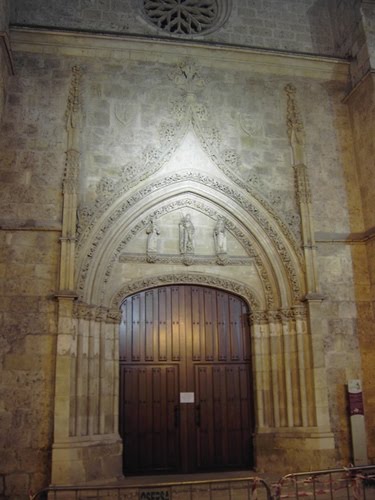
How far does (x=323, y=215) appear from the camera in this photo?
8.83 metres

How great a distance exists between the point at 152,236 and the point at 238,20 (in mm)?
4230

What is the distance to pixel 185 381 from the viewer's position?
820cm

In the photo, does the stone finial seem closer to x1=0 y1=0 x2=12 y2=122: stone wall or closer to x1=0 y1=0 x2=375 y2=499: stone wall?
x1=0 y1=0 x2=375 y2=499: stone wall

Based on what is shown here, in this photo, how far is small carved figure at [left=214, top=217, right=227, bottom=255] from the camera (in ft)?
28.1

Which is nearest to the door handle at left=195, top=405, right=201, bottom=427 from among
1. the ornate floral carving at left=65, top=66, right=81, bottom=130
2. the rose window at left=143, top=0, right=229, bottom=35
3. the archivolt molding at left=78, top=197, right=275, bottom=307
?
the archivolt molding at left=78, top=197, right=275, bottom=307

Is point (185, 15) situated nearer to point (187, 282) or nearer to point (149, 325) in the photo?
point (187, 282)

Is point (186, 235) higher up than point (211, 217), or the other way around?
point (211, 217)

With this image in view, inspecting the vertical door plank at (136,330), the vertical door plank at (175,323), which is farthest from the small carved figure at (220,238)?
the vertical door plank at (136,330)

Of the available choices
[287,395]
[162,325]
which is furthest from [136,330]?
[287,395]

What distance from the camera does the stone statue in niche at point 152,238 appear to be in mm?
8367

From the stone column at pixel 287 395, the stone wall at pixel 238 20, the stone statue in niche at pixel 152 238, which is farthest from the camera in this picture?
the stone wall at pixel 238 20

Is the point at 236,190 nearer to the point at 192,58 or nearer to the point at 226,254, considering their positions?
the point at 226,254

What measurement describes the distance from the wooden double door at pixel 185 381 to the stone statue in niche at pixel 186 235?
0.57 meters

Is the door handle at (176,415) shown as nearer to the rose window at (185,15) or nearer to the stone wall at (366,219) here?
the stone wall at (366,219)
